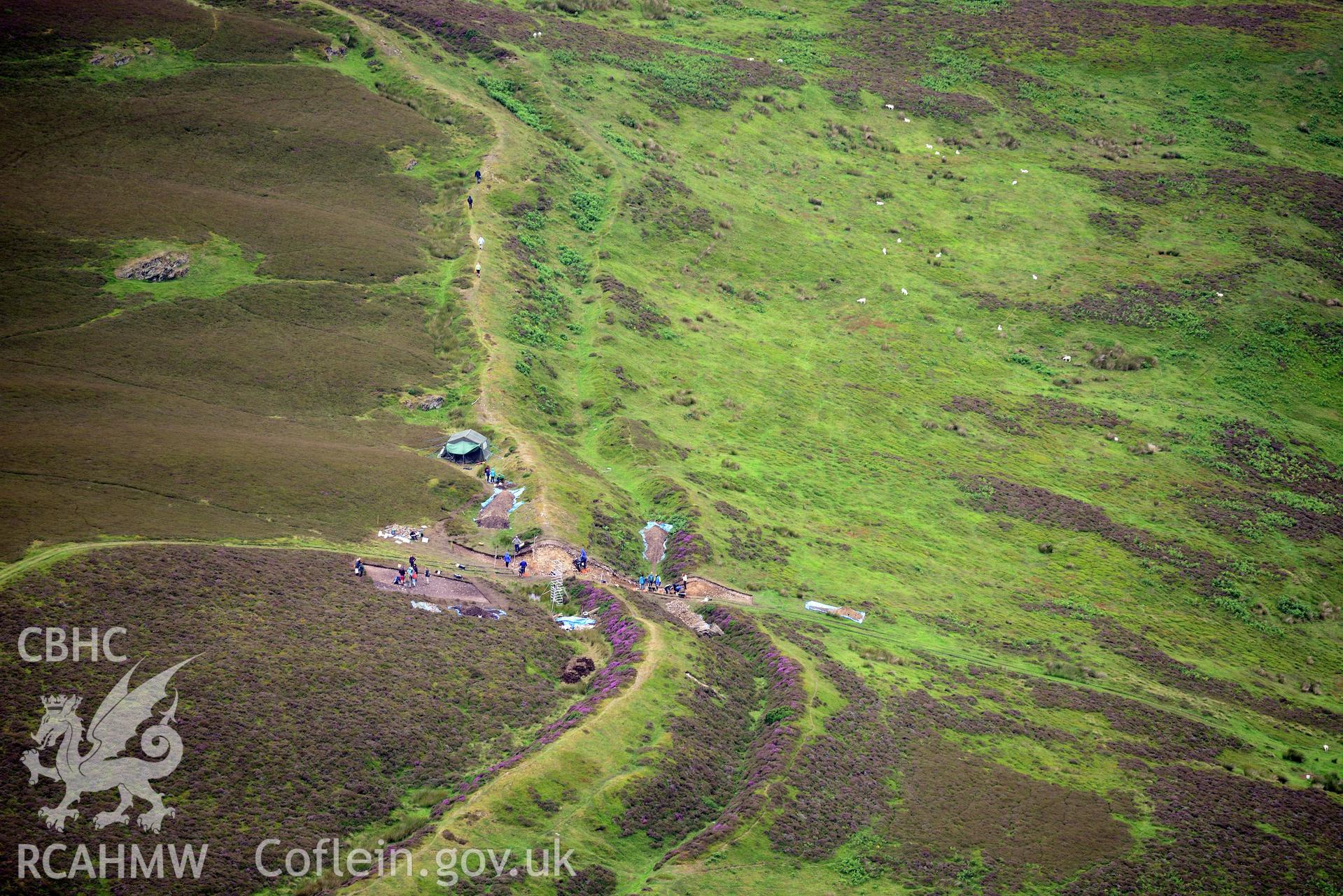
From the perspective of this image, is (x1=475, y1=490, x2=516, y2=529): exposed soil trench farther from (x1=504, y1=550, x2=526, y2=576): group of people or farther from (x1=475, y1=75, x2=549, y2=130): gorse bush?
(x1=475, y1=75, x2=549, y2=130): gorse bush

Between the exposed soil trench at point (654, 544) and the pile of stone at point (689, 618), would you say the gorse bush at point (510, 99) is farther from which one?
the pile of stone at point (689, 618)

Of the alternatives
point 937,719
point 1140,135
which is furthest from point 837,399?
point 1140,135

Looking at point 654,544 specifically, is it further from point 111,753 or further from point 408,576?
point 111,753

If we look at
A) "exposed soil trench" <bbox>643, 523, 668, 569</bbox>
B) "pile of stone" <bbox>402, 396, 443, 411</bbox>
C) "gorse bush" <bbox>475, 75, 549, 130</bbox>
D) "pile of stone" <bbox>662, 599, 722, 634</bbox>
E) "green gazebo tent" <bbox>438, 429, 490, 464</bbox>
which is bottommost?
"pile of stone" <bbox>662, 599, 722, 634</bbox>

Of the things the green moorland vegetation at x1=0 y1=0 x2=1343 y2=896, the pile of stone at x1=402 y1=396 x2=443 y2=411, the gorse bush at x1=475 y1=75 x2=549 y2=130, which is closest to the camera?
the green moorland vegetation at x1=0 y1=0 x2=1343 y2=896

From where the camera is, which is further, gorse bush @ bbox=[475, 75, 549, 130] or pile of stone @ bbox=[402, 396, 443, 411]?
gorse bush @ bbox=[475, 75, 549, 130]

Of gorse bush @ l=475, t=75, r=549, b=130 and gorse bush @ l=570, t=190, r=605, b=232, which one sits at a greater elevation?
gorse bush @ l=475, t=75, r=549, b=130

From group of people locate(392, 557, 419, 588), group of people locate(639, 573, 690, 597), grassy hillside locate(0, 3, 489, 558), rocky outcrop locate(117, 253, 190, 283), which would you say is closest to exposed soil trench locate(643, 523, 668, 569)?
group of people locate(639, 573, 690, 597)
